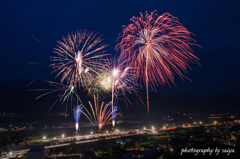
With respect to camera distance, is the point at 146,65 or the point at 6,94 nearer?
the point at 146,65

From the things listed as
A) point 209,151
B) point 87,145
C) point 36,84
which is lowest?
point 87,145

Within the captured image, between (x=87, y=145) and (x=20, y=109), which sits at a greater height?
(x=20, y=109)

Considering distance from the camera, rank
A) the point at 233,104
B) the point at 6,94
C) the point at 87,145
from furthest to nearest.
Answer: the point at 233,104, the point at 6,94, the point at 87,145

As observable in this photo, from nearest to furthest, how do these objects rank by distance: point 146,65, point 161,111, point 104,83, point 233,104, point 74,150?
1. point 146,65
2. point 74,150
3. point 104,83
4. point 161,111
5. point 233,104

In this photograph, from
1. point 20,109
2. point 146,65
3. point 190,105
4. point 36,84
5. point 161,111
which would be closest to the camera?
point 146,65

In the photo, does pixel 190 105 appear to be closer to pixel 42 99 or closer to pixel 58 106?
pixel 58 106

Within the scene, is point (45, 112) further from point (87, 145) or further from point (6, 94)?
point (87, 145)

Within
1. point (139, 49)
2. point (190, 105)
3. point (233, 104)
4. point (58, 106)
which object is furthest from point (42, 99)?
point (233, 104)

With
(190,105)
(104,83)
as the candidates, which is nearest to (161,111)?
(190,105)

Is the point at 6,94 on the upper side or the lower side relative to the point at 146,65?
upper

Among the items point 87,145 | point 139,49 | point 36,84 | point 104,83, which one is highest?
point 36,84
